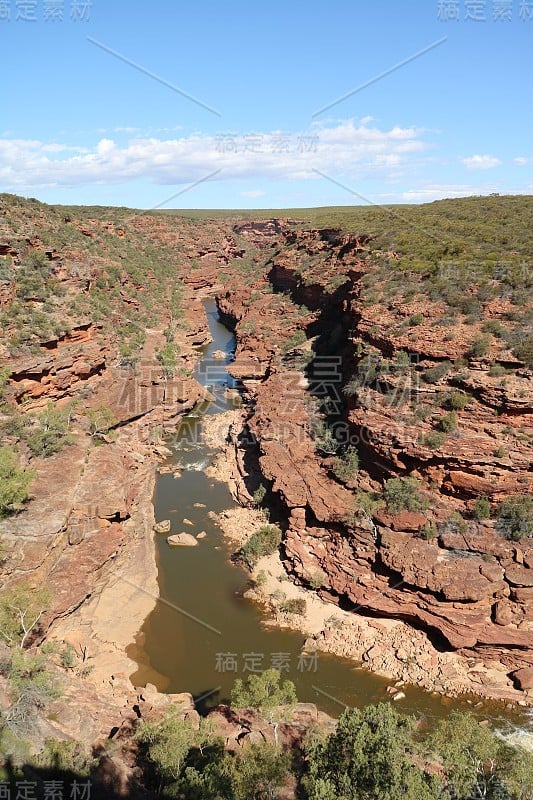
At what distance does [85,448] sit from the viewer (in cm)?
2264

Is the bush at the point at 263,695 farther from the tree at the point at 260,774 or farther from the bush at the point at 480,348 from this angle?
the bush at the point at 480,348

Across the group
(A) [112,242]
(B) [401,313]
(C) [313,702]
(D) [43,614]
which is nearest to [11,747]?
(D) [43,614]

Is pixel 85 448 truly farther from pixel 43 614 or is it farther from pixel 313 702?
pixel 313 702

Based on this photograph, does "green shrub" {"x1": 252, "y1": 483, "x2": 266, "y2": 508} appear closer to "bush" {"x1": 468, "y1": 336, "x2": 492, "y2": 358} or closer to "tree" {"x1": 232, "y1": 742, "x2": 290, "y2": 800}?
"bush" {"x1": 468, "y1": 336, "x2": 492, "y2": 358}

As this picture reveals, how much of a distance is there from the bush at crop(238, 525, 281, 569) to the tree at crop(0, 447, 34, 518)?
29.8 feet

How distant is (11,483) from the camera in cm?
1716

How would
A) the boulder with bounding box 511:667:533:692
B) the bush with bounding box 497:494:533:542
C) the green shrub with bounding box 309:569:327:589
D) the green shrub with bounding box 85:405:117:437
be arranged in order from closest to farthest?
the boulder with bounding box 511:667:533:692, the bush with bounding box 497:494:533:542, the green shrub with bounding box 309:569:327:589, the green shrub with bounding box 85:405:117:437

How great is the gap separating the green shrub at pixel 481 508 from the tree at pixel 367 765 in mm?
8920

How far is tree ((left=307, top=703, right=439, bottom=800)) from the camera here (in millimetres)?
8430

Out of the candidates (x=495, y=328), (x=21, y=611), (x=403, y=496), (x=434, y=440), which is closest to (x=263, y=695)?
(x=21, y=611)

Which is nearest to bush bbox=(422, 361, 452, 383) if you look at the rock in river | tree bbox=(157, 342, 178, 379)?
the rock in river

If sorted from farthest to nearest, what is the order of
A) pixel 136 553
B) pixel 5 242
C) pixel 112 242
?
pixel 112 242
pixel 5 242
pixel 136 553

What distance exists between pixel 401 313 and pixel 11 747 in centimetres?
2284

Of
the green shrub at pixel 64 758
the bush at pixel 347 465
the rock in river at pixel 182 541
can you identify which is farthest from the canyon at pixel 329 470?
the green shrub at pixel 64 758
